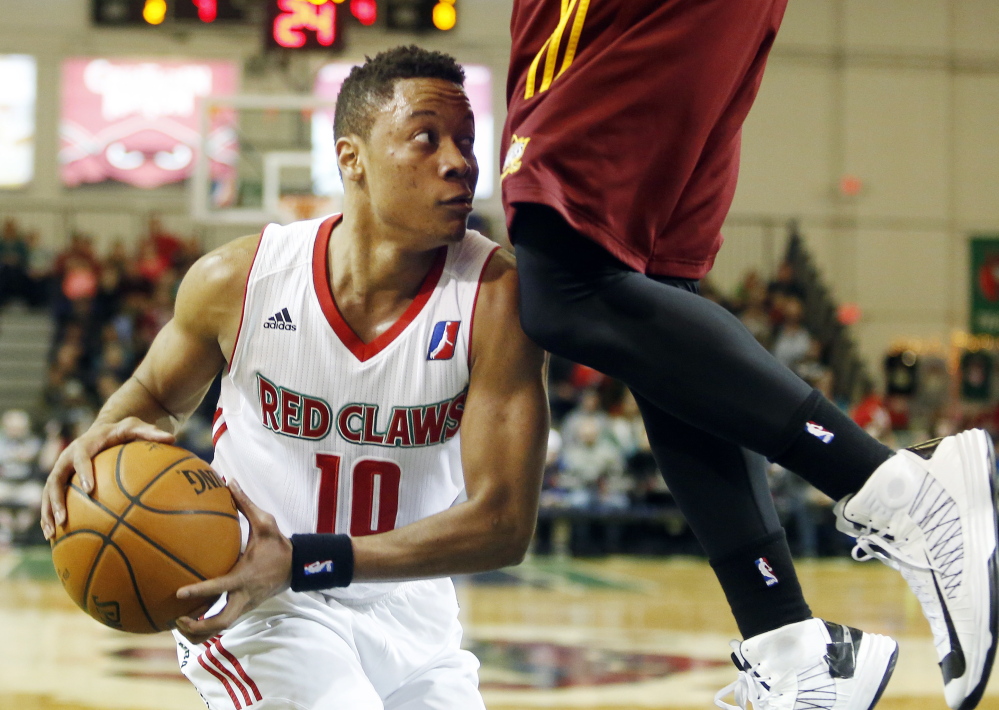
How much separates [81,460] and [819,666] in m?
1.53

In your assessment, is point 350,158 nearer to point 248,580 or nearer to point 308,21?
point 248,580

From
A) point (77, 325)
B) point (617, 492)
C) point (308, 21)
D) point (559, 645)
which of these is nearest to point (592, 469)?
point (617, 492)

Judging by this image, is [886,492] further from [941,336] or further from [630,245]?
[941,336]

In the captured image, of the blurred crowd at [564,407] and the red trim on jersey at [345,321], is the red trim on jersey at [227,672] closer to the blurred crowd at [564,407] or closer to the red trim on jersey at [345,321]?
the red trim on jersey at [345,321]

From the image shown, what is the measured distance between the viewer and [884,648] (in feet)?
7.60

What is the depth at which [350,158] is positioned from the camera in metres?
2.69

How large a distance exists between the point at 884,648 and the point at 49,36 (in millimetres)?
16814

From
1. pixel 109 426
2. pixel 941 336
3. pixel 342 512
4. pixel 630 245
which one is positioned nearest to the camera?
pixel 630 245

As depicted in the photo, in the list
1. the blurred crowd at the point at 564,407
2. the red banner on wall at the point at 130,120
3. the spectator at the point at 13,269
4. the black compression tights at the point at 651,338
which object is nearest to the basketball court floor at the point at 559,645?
the black compression tights at the point at 651,338

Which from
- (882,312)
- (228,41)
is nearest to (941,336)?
(882,312)

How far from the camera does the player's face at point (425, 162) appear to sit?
249cm

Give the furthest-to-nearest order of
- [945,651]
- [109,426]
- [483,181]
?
[483,181] → [109,426] → [945,651]

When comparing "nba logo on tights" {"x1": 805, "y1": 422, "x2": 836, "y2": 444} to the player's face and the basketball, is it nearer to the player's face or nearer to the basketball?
the player's face

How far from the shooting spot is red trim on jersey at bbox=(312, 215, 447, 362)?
2.60m
